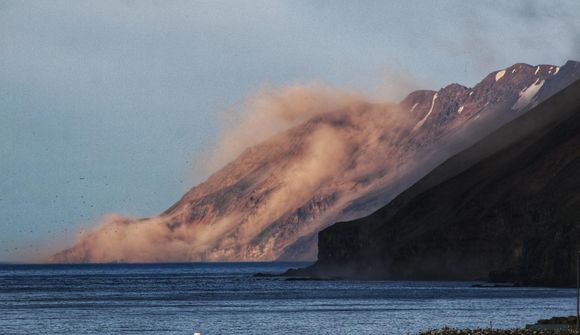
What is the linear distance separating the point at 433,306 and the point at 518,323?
49.4 m

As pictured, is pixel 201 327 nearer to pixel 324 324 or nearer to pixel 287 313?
pixel 324 324

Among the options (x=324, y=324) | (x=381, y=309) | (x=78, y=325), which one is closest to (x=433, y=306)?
(x=381, y=309)

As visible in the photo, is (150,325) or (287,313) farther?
(287,313)

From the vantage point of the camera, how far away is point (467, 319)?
157m

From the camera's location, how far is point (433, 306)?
19462 cm

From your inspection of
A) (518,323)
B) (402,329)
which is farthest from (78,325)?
(518,323)

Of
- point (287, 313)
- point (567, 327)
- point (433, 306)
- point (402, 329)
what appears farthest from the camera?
point (433, 306)

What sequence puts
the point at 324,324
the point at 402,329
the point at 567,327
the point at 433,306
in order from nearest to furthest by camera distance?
1. the point at 567,327
2. the point at 402,329
3. the point at 324,324
4. the point at 433,306

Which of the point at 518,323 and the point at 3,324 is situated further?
the point at 3,324

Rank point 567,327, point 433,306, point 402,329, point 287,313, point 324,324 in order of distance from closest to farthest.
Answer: point 567,327 < point 402,329 < point 324,324 < point 287,313 < point 433,306

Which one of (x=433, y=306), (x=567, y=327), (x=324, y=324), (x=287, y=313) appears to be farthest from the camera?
(x=433, y=306)

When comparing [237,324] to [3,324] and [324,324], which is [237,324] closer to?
[324,324]

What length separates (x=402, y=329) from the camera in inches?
5531

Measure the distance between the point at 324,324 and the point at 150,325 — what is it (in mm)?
19794
